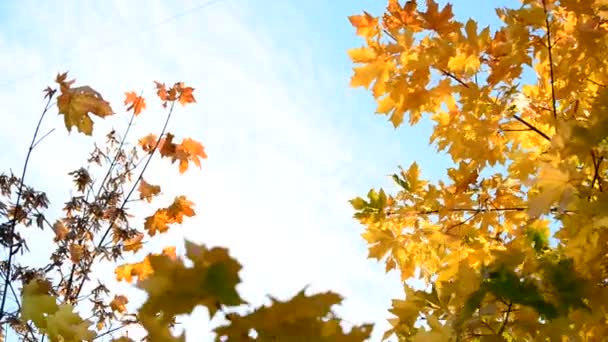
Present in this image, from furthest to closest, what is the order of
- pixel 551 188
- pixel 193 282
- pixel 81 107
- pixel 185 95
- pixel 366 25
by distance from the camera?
1. pixel 185 95
2. pixel 81 107
3. pixel 366 25
4. pixel 551 188
5. pixel 193 282

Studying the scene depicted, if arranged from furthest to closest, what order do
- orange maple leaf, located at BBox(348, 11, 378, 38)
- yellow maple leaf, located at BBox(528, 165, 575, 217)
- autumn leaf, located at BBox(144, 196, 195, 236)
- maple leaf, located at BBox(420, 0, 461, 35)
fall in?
autumn leaf, located at BBox(144, 196, 195, 236)
orange maple leaf, located at BBox(348, 11, 378, 38)
maple leaf, located at BBox(420, 0, 461, 35)
yellow maple leaf, located at BBox(528, 165, 575, 217)

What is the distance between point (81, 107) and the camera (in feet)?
7.93

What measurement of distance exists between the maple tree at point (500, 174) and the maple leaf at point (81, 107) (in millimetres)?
1026

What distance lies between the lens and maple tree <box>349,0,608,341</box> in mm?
1284

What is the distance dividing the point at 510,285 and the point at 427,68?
1.19 meters

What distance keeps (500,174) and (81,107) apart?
186 centimetres

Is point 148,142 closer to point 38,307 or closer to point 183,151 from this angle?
point 183,151

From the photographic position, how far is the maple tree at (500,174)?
50.6 inches

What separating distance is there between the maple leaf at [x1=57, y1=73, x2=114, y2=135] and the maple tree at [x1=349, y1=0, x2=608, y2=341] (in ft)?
3.37

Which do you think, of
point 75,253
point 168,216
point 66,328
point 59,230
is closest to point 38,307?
point 66,328

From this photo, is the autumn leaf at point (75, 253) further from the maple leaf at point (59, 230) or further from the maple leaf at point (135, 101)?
the maple leaf at point (135, 101)

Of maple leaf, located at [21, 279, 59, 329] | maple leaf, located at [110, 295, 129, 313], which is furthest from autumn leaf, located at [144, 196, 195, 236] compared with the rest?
maple leaf, located at [21, 279, 59, 329]

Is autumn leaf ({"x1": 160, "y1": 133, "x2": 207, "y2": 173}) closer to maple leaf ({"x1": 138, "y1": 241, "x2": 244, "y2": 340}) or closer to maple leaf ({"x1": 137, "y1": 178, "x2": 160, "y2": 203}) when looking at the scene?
maple leaf ({"x1": 137, "y1": 178, "x2": 160, "y2": 203})

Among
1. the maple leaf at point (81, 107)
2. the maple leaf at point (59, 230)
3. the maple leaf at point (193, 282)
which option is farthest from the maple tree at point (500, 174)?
the maple leaf at point (59, 230)
